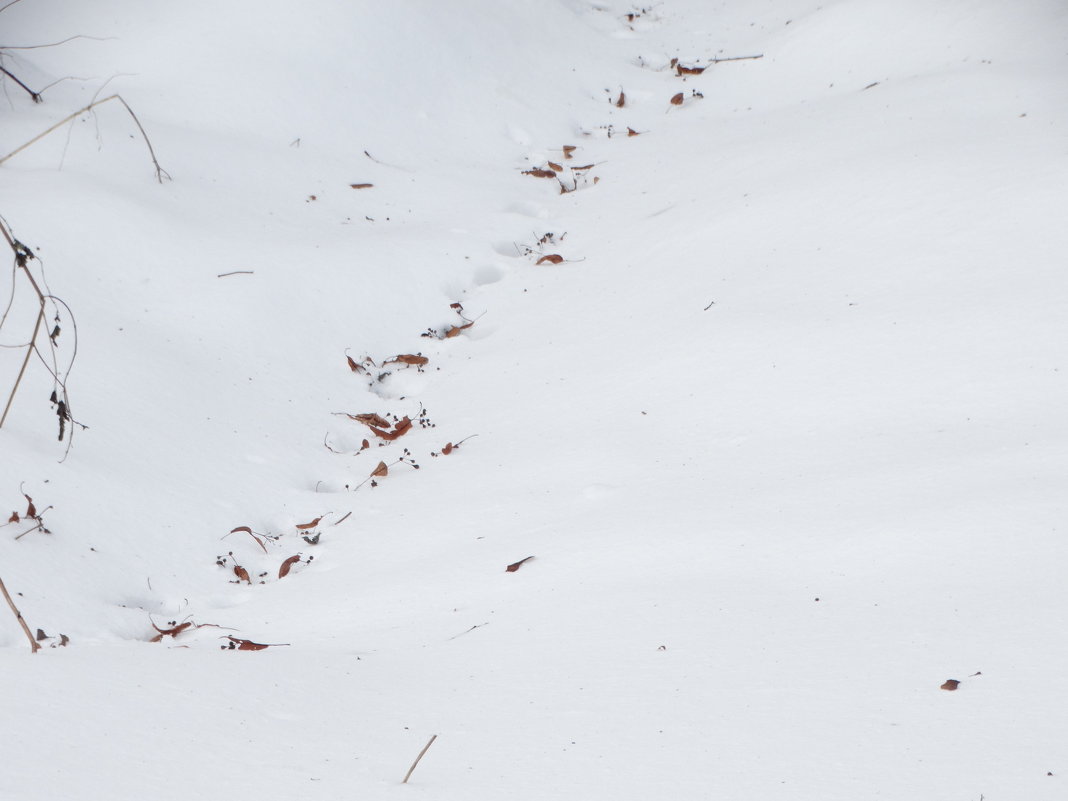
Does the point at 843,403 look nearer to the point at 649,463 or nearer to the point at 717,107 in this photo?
the point at 649,463

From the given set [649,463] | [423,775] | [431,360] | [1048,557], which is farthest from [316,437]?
[1048,557]

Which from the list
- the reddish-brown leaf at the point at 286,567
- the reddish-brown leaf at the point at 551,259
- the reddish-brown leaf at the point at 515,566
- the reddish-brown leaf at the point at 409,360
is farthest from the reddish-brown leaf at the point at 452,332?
the reddish-brown leaf at the point at 515,566

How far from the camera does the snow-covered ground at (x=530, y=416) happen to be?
1.90 m

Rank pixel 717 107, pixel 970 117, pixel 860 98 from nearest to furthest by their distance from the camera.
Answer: pixel 970 117, pixel 860 98, pixel 717 107

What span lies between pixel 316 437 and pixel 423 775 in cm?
245

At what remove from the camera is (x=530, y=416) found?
393 cm

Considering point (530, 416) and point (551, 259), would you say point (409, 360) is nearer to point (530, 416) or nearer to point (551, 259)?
point (530, 416)

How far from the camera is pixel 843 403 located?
128 inches

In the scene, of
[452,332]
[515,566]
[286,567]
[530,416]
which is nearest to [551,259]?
[452,332]

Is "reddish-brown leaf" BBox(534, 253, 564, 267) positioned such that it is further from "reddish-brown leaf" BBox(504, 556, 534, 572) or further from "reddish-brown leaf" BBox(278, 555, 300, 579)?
"reddish-brown leaf" BBox(504, 556, 534, 572)

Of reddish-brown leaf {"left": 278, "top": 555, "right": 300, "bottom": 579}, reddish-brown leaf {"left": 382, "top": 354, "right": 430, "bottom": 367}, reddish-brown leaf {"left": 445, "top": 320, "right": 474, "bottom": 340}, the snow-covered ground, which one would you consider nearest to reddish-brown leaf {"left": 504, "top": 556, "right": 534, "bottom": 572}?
the snow-covered ground

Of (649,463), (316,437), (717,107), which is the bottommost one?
(316,437)

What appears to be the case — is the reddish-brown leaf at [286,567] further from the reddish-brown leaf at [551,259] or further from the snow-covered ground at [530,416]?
the reddish-brown leaf at [551,259]

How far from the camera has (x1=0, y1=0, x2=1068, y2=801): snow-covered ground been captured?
1.90 metres
